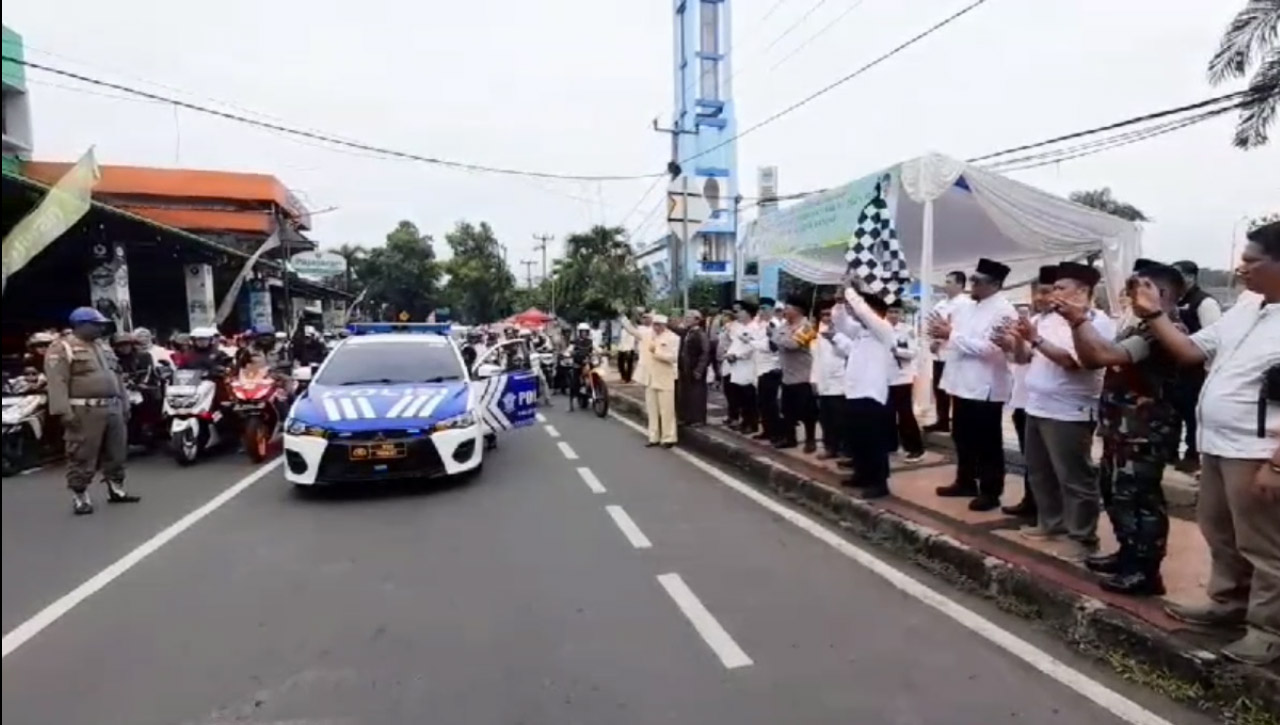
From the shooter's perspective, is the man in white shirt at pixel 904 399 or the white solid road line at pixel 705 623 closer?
the white solid road line at pixel 705 623

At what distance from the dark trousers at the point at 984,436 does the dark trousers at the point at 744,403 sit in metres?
4.55

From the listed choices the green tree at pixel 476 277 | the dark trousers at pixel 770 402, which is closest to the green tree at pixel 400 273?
the green tree at pixel 476 277

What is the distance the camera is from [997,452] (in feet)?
20.7

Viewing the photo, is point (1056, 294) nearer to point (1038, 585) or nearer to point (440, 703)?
point (1038, 585)

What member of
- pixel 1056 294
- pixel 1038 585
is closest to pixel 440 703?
pixel 1038 585

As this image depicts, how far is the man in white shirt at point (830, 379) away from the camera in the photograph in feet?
27.0

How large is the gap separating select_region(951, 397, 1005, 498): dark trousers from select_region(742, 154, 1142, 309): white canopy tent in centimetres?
398

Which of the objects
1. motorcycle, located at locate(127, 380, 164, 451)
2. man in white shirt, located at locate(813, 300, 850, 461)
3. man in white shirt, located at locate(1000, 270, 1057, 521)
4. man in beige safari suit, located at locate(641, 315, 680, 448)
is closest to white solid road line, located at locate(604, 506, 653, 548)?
man in white shirt, located at locate(813, 300, 850, 461)

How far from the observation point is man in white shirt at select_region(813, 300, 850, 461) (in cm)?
823

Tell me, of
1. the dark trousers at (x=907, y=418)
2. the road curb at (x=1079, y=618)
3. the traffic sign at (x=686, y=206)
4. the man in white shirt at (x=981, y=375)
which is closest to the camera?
the road curb at (x=1079, y=618)

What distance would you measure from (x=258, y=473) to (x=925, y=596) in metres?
7.20

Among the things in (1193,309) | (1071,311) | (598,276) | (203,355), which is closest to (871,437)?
(1193,309)

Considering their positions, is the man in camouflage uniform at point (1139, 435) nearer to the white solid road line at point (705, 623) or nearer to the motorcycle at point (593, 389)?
the white solid road line at point (705, 623)

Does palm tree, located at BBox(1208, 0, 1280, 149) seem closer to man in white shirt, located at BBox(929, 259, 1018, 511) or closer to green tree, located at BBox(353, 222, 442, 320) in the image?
man in white shirt, located at BBox(929, 259, 1018, 511)
